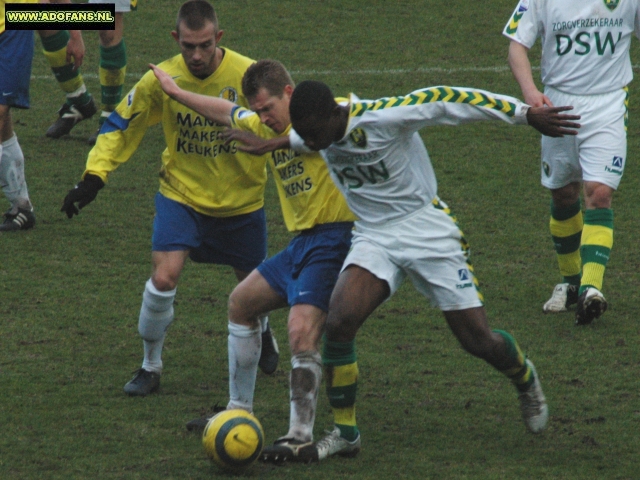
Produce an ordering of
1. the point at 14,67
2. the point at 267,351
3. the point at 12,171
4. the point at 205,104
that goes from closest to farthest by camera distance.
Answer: the point at 205,104, the point at 267,351, the point at 14,67, the point at 12,171

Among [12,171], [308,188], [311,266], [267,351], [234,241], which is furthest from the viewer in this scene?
[12,171]

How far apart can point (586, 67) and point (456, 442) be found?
9.21 feet

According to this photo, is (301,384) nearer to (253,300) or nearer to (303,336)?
(303,336)

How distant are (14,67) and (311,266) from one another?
12.6 feet

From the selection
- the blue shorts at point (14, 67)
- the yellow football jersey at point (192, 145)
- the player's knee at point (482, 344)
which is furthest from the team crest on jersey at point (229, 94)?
the blue shorts at point (14, 67)

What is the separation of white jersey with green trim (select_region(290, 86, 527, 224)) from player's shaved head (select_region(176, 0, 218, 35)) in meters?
1.03

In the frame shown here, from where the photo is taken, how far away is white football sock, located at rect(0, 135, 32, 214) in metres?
8.48

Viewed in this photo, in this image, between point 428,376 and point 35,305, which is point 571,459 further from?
point 35,305

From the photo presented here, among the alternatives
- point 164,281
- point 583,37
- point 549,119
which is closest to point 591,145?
point 583,37

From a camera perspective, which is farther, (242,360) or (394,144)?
(242,360)

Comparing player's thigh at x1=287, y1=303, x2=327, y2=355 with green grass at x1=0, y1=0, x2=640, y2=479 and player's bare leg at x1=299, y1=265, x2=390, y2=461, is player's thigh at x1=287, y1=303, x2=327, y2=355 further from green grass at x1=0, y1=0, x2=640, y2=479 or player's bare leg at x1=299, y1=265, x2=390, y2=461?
green grass at x1=0, y1=0, x2=640, y2=479

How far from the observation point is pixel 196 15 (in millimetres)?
5797

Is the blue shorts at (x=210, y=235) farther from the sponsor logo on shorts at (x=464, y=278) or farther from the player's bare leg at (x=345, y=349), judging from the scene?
the sponsor logo on shorts at (x=464, y=278)

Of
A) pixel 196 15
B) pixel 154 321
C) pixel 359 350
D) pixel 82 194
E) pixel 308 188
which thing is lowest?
pixel 359 350
